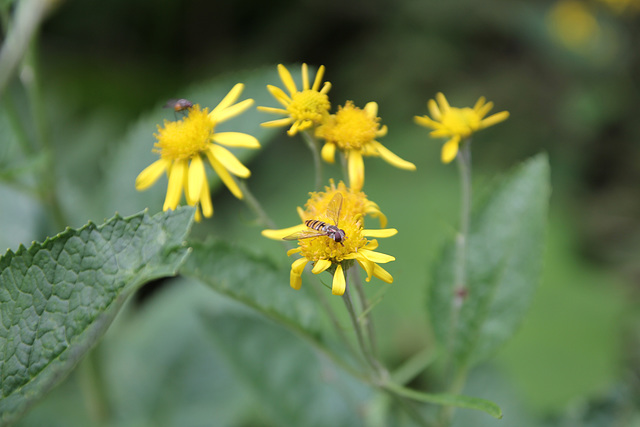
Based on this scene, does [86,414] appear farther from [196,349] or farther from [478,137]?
[478,137]

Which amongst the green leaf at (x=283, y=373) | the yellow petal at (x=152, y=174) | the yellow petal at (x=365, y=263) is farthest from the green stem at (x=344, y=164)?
the green leaf at (x=283, y=373)

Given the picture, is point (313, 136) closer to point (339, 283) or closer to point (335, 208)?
point (335, 208)

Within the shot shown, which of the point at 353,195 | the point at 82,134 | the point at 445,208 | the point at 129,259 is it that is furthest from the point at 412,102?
the point at 129,259

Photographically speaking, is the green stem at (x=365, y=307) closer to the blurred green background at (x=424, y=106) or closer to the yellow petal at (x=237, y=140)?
the yellow petal at (x=237, y=140)

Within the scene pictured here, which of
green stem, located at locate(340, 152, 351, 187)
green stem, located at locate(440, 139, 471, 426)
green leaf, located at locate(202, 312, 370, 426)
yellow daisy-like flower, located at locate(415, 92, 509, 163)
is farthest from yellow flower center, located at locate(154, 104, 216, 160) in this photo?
green leaf, located at locate(202, 312, 370, 426)

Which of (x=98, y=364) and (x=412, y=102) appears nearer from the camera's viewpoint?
(x=98, y=364)

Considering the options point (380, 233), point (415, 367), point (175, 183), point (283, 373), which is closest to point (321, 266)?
point (380, 233)

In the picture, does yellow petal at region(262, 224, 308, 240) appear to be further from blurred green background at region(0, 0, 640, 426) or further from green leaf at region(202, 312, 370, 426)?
blurred green background at region(0, 0, 640, 426)
